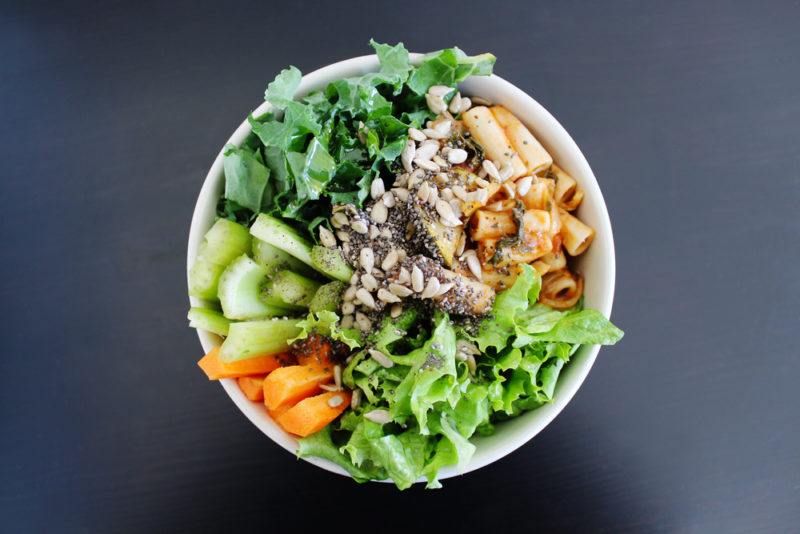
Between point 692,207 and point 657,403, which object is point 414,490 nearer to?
point 657,403

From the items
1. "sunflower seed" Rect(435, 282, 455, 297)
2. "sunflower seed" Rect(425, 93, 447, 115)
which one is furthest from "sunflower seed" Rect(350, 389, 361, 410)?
"sunflower seed" Rect(425, 93, 447, 115)

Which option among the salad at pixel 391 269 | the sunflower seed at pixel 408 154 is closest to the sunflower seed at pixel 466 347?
the salad at pixel 391 269

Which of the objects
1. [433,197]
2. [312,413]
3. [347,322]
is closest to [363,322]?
[347,322]

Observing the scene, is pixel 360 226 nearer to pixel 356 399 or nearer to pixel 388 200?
pixel 388 200

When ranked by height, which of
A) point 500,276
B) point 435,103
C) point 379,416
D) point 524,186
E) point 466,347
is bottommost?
point 379,416

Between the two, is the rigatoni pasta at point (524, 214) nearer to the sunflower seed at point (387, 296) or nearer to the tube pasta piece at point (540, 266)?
the tube pasta piece at point (540, 266)

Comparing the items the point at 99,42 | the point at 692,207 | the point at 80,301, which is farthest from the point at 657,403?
the point at 99,42
